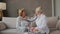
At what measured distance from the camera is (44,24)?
9.59 ft

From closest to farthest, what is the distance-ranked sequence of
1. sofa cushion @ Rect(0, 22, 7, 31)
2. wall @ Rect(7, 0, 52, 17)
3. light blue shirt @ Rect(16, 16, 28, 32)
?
light blue shirt @ Rect(16, 16, 28, 32)
sofa cushion @ Rect(0, 22, 7, 31)
wall @ Rect(7, 0, 52, 17)

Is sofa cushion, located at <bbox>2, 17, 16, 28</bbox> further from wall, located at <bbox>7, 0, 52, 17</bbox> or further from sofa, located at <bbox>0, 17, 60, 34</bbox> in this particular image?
wall, located at <bbox>7, 0, 52, 17</bbox>

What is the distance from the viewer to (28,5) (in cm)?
496

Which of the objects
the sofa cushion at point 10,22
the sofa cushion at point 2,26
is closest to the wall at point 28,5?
the sofa cushion at point 10,22

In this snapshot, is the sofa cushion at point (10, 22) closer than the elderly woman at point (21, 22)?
No

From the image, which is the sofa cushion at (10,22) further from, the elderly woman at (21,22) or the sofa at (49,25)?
the elderly woman at (21,22)

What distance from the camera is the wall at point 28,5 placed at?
191 inches

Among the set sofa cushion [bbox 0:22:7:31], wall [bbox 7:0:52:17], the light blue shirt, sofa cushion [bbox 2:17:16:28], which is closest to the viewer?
the light blue shirt

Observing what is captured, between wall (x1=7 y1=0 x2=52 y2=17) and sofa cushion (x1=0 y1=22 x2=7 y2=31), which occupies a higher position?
wall (x1=7 y1=0 x2=52 y2=17)

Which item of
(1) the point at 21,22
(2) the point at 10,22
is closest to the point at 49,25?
(1) the point at 21,22

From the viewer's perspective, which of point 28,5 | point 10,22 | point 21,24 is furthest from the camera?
point 28,5

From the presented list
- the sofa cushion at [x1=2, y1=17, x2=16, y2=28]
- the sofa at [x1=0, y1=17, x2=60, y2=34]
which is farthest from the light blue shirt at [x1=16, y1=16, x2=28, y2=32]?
the sofa cushion at [x1=2, y1=17, x2=16, y2=28]

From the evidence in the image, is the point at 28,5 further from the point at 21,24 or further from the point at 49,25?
the point at 21,24

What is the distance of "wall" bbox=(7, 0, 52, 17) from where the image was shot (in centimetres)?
484
